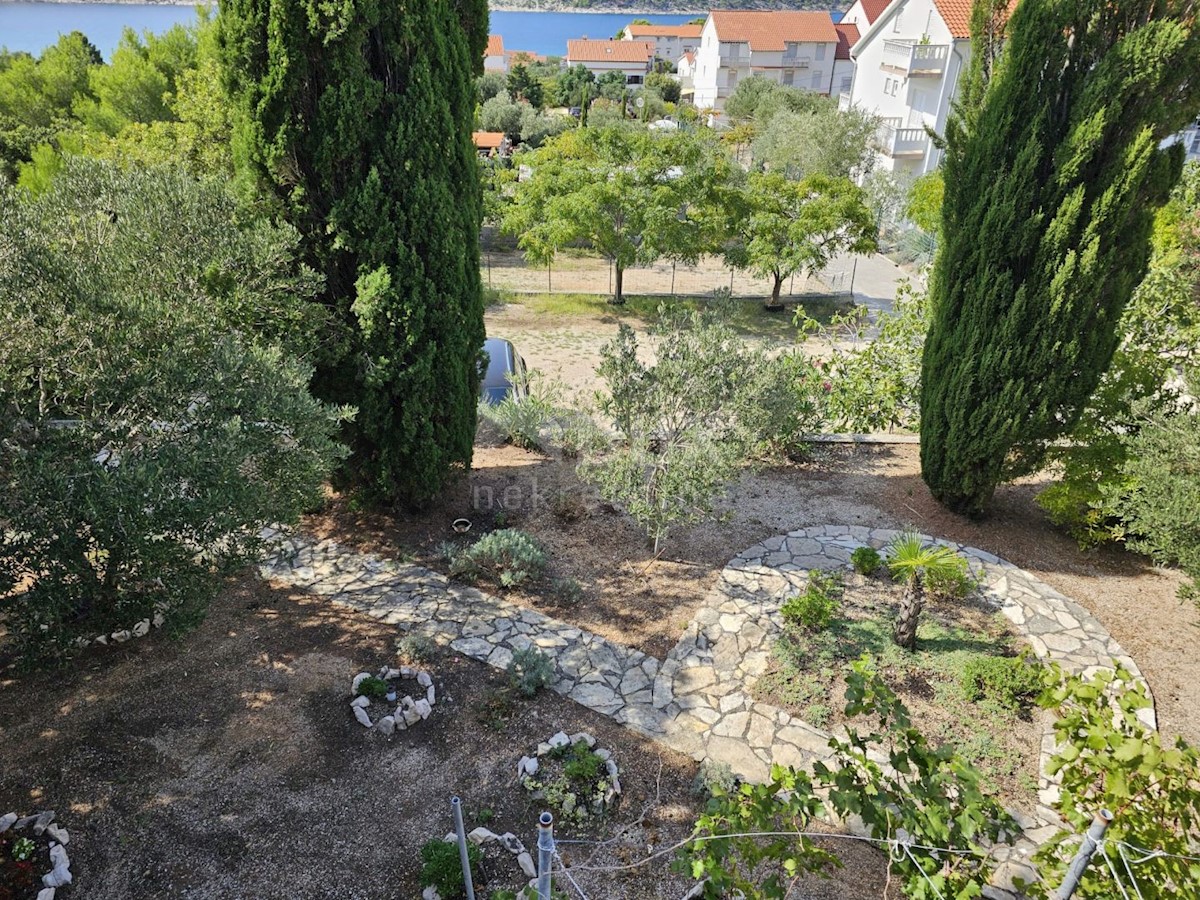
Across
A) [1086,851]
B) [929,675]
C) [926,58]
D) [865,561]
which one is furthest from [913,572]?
[926,58]

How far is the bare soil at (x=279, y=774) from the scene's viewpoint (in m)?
5.45

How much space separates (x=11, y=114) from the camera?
87.6ft

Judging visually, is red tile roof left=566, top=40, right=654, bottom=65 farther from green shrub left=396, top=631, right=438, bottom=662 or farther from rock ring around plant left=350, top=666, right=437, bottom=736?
rock ring around plant left=350, top=666, right=437, bottom=736

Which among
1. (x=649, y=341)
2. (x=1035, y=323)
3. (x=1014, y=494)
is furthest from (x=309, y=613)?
(x=649, y=341)

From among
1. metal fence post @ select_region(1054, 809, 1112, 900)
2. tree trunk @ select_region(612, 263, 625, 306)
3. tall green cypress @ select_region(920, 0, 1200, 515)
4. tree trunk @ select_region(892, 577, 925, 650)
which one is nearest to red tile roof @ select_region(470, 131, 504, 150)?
tree trunk @ select_region(612, 263, 625, 306)

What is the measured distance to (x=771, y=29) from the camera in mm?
51219

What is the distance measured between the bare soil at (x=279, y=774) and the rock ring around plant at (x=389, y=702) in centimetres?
11

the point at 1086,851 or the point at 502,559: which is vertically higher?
the point at 1086,851

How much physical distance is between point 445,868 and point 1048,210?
30.1 feet

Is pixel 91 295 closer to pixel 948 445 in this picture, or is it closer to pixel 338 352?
pixel 338 352

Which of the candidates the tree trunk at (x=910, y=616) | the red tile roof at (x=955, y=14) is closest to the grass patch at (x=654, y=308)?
the tree trunk at (x=910, y=616)

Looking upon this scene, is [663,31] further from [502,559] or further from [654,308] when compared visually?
[502,559]

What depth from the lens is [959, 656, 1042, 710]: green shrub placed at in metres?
7.14

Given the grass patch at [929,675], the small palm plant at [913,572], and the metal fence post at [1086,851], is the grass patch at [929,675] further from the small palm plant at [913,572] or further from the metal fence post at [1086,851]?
the metal fence post at [1086,851]
